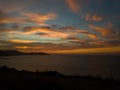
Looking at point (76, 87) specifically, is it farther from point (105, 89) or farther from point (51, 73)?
point (51, 73)

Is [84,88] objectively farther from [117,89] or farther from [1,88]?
[1,88]

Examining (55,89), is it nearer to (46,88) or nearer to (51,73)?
(46,88)

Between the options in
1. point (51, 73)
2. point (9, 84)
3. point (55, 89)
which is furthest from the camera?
point (51, 73)

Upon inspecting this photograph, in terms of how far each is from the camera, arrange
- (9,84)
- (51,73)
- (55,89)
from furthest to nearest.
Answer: (51,73)
(9,84)
(55,89)

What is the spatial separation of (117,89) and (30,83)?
5.15 meters

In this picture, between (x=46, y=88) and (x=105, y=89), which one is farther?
(x=105, y=89)

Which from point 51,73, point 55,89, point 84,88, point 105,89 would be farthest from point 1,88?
point 51,73

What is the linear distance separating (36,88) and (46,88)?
1.97 feet

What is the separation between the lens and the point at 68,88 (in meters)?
12.9

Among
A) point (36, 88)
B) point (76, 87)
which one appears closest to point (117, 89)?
point (76, 87)

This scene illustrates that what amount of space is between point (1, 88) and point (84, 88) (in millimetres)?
4736

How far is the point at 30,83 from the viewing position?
1319 centimetres

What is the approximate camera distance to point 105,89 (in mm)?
13281

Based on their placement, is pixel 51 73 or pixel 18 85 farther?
pixel 51 73
